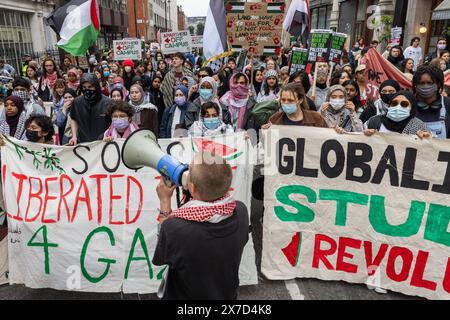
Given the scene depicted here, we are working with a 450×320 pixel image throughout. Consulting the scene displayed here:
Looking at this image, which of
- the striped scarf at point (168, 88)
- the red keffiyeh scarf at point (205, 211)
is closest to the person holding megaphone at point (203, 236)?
the red keffiyeh scarf at point (205, 211)

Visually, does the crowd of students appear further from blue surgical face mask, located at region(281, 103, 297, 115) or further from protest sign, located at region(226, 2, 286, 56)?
protest sign, located at region(226, 2, 286, 56)

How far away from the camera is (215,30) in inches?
238

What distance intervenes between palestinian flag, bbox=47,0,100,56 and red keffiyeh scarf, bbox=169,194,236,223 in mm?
4606

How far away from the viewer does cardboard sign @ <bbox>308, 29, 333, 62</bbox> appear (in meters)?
5.94

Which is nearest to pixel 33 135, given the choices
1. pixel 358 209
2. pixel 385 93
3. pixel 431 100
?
pixel 358 209

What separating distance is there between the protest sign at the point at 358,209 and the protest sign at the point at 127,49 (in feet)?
25.1

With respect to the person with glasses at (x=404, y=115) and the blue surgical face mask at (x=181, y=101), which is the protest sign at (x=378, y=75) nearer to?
the person with glasses at (x=404, y=115)

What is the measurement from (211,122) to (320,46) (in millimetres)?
2868

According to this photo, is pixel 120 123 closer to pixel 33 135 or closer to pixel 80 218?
pixel 33 135

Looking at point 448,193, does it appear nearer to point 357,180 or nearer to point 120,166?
point 357,180

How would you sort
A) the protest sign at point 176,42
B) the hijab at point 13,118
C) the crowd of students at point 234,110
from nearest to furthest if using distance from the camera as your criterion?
1. the crowd of students at point 234,110
2. the hijab at point 13,118
3. the protest sign at point 176,42

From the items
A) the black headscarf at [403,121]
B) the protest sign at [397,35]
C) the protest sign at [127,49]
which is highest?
the protest sign at [397,35]

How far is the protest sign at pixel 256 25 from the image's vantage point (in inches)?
223

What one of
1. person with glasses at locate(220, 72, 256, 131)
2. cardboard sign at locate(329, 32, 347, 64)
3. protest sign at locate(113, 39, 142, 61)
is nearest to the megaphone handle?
person with glasses at locate(220, 72, 256, 131)
